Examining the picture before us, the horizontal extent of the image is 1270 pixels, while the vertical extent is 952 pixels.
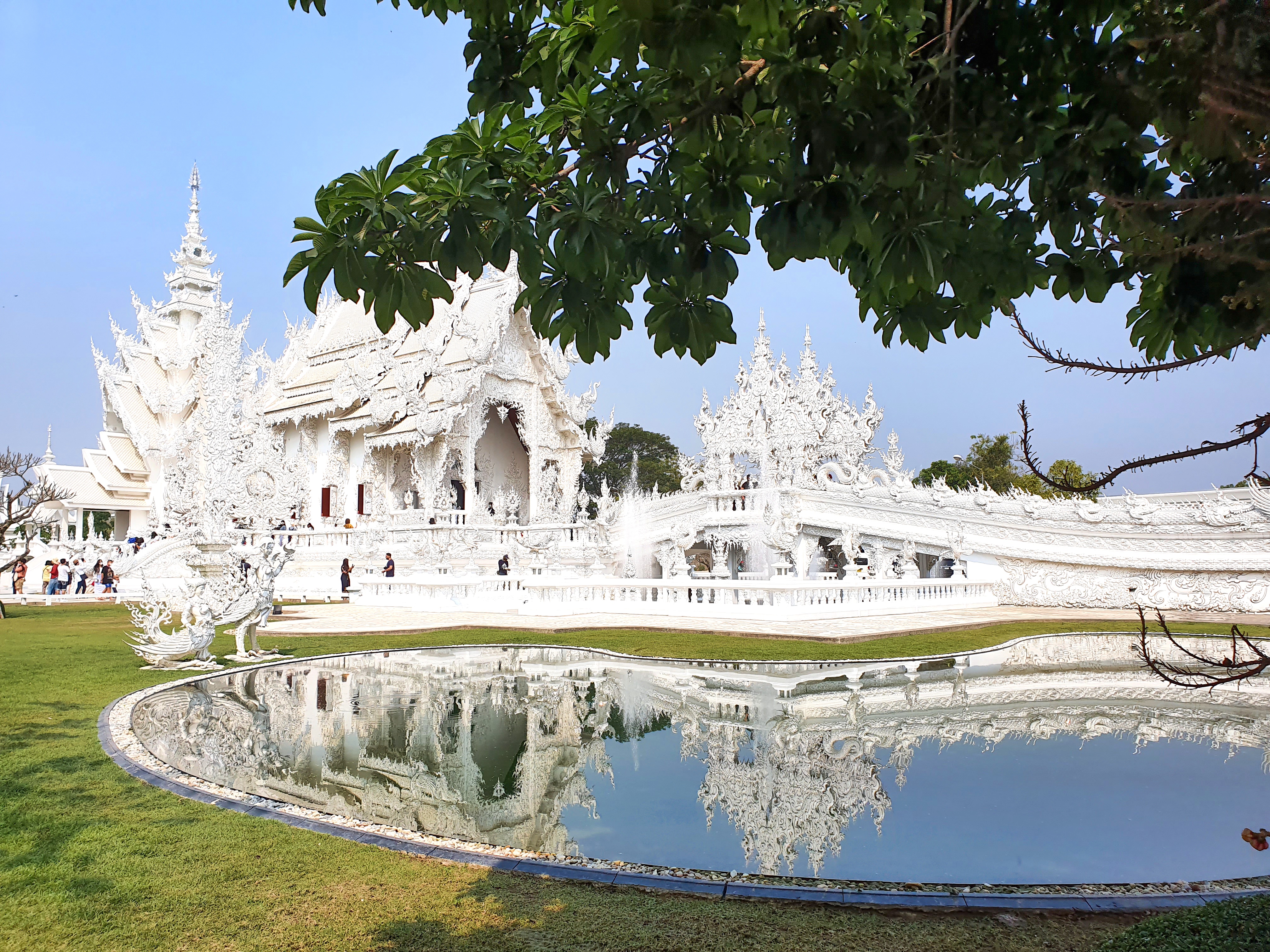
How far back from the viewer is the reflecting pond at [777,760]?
441cm

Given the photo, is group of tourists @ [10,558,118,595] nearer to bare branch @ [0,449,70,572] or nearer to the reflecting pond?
bare branch @ [0,449,70,572]

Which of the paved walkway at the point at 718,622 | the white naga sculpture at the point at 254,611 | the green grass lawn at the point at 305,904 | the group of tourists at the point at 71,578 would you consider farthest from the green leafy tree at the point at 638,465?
the green grass lawn at the point at 305,904

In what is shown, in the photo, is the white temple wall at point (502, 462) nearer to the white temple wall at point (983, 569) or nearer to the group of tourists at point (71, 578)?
the group of tourists at point (71, 578)

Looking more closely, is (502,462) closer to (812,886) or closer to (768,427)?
(768,427)

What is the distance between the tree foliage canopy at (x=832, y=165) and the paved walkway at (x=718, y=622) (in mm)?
10041

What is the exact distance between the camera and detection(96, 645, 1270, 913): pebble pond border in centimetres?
334

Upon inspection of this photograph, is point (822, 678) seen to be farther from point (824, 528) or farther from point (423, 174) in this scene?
point (824, 528)

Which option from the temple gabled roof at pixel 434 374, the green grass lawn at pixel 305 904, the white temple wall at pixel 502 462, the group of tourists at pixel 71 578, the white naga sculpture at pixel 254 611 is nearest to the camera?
the green grass lawn at pixel 305 904

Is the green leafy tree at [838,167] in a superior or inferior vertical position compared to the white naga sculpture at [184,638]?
superior

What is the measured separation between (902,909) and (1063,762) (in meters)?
3.52

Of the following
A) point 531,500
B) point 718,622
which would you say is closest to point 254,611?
point 718,622

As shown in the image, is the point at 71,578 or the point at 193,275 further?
the point at 193,275

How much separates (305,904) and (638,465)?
159 feet

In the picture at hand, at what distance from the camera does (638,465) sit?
51562mm
